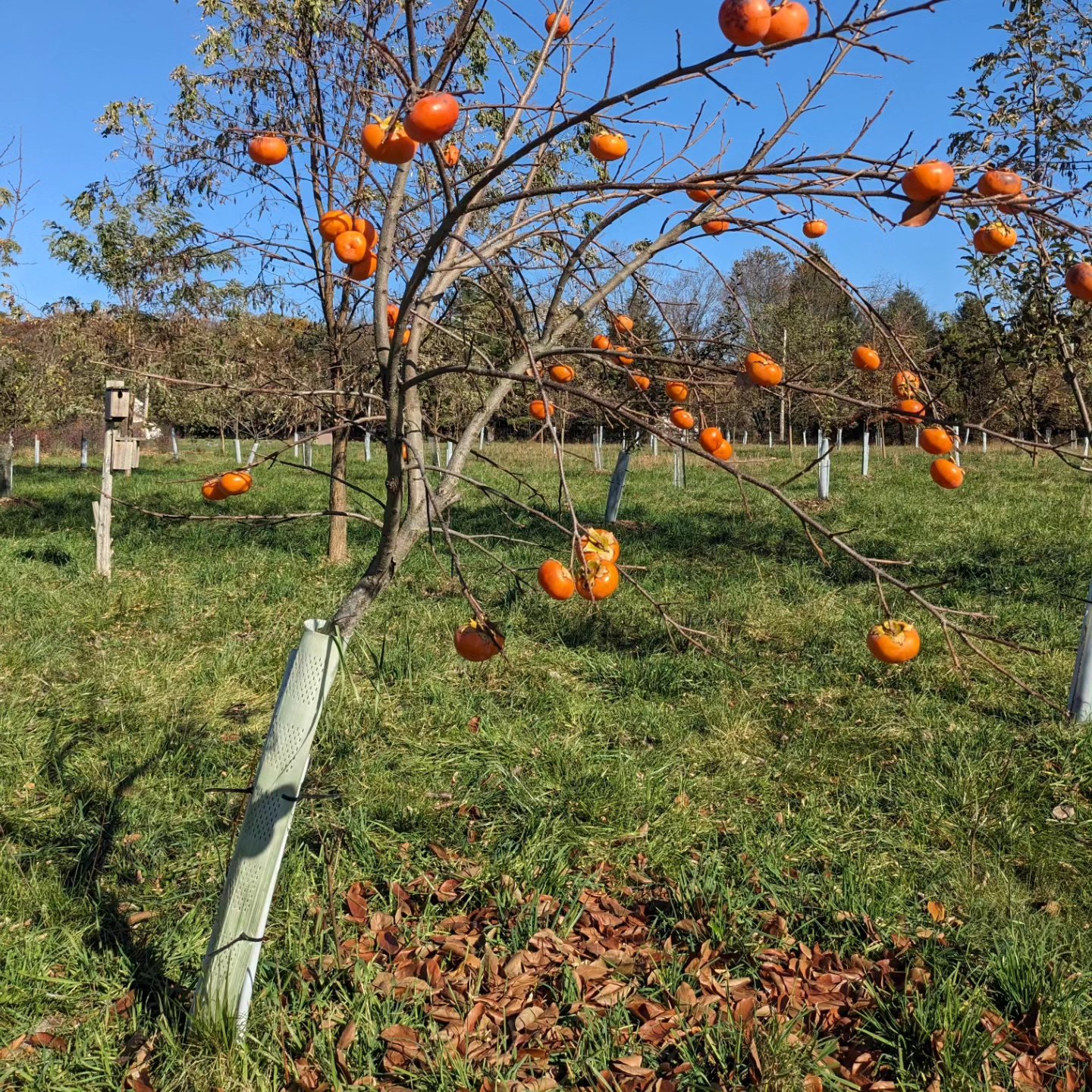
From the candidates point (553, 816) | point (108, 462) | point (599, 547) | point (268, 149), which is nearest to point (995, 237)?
point (599, 547)

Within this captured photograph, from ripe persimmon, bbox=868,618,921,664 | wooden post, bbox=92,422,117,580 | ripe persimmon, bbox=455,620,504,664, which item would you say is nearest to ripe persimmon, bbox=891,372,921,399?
ripe persimmon, bbox=868,618,921,664

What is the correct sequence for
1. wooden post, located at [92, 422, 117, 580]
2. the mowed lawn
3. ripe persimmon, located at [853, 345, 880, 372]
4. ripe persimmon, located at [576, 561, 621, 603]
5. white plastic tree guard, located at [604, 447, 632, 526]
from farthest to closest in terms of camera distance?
white plastic tree guard, located at [604, 447, 632, 526]
wooden post, located at [92, 422, 117, 580]
the mowed lawn
ripe persimmon, located at [853, 345, 880, 372]
ripe persimmon, located at [576, 561, 621, 603]

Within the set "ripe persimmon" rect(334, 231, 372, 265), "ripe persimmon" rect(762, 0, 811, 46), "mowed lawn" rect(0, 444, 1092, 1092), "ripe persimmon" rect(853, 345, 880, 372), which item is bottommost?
"mowed lawn" rect(0, 444, 1092, 1092)

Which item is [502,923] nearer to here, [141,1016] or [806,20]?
[141,1016]

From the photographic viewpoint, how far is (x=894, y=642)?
5.48ft

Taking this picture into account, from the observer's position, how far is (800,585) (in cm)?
598

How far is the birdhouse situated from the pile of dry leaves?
5.46 m

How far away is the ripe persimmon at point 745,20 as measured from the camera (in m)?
1.03

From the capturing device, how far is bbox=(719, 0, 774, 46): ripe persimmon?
1031 mm

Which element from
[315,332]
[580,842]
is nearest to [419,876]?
[580,842]

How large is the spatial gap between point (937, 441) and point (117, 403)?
666 cm

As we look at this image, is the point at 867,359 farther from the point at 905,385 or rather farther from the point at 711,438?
the point at 711,438

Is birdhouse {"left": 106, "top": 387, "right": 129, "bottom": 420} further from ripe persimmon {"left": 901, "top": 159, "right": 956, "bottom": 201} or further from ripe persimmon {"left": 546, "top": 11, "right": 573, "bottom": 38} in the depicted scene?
ripe persimmon {"left": 901, "top": 159, "right": 956, "bottom": 201}

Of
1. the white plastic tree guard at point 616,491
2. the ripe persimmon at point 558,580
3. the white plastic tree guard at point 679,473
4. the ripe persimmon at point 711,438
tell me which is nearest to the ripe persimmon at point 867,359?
the ripe persimmon at point 711,438
